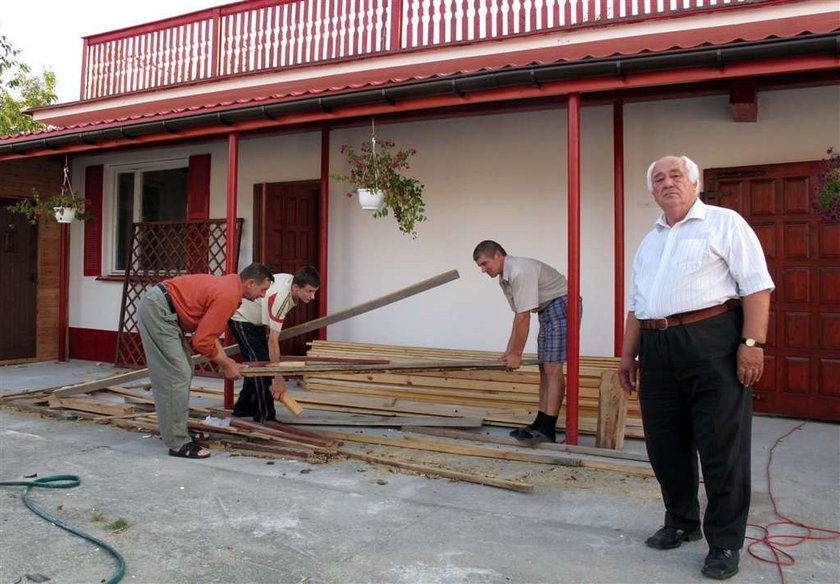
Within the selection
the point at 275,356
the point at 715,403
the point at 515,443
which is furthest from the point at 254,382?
the point at 715,403

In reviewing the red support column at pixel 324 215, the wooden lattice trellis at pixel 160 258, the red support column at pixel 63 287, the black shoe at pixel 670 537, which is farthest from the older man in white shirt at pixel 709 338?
the red support column at pixel 63 287

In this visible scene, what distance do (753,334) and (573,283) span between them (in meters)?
2.32

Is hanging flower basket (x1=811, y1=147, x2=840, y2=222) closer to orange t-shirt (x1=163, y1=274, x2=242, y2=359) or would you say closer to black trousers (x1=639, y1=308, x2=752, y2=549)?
black trousers (x1=639, y1=308, x2=752, y2=549)

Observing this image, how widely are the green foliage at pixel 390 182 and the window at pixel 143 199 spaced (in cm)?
367

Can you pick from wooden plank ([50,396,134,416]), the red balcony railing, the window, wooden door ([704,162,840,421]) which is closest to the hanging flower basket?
wooden door ([704,162,840,421])

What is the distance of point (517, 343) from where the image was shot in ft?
16.7

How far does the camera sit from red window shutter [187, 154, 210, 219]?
9359mm

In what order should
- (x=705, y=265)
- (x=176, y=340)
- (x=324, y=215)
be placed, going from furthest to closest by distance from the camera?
(x=324, y=215), (x=176, y=340), (x=705, y=265)

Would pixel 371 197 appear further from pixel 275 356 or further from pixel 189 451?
pixel 189 451

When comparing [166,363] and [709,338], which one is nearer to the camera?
[709,338]

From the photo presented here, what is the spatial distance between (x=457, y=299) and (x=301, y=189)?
2834 mm

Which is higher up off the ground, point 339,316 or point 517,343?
point 339,316

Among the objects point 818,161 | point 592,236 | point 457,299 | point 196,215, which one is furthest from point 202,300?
point 818,161

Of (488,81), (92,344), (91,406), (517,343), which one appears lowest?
(91,406)
